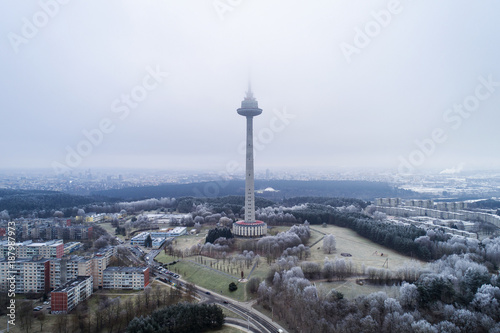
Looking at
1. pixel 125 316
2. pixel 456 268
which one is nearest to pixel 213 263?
pixel 125 316

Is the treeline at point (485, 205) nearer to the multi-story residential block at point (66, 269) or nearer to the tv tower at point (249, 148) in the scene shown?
the tv tower at point (249, 148)

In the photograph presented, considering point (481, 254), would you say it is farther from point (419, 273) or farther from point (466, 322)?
point (466, 322)

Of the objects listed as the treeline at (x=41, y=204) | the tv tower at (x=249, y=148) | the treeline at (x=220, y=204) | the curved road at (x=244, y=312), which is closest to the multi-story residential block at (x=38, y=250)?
the curved road at (x=244, y=312)

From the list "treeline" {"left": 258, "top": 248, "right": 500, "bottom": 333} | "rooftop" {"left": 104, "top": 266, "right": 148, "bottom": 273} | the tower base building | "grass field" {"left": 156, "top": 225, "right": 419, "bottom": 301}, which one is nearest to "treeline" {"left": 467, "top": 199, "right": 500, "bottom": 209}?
"grass field" {"left": 156, "top": 225, "right": 419, "bottom": 301}

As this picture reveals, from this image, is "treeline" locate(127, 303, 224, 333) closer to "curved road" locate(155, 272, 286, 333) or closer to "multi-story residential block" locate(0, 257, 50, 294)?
"curved road" locate(155, 272, 286, 333)

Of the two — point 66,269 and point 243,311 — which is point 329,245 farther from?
point 66,269
